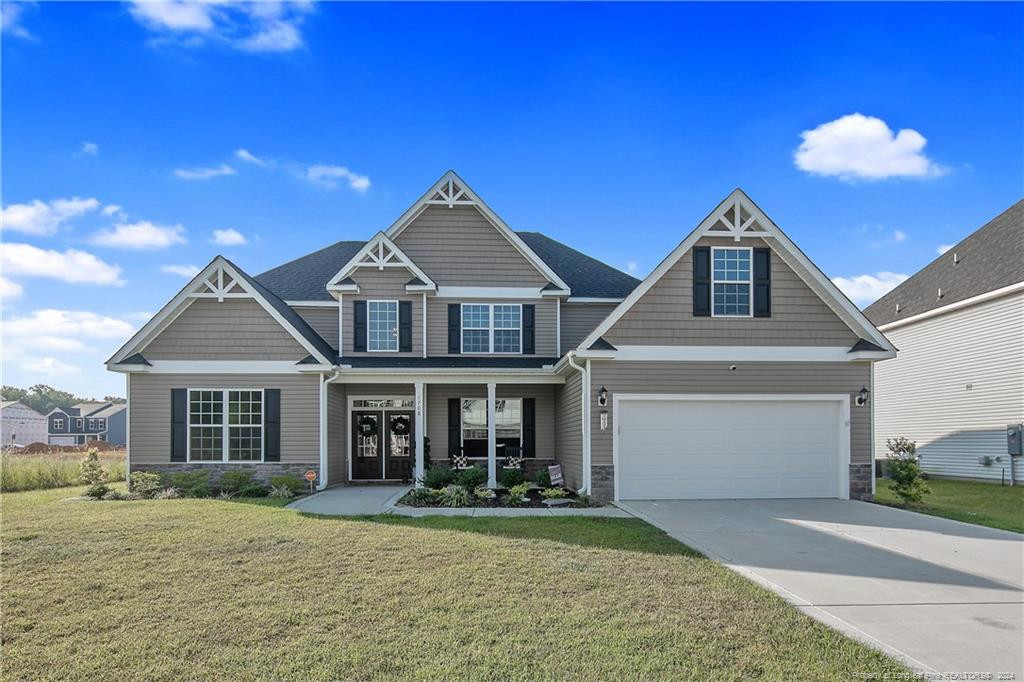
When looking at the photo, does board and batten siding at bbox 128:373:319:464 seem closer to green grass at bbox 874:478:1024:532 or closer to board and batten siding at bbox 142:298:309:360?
board and batten siding at bbox 142:298:309:360

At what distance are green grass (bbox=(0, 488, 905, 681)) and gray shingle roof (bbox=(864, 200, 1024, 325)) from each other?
16616mm

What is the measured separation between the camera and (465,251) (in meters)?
19.2

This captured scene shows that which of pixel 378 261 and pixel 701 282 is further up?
pixel 378 261

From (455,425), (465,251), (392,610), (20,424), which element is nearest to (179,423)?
(455,425)

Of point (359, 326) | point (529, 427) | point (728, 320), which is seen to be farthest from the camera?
point (529, 427)

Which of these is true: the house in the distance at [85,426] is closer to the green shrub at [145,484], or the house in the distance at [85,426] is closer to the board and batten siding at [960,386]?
the green shrub at [145,484]

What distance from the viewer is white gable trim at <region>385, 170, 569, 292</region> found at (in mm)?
19016

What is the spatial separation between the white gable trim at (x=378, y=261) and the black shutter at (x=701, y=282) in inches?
283

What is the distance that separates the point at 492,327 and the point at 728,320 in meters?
6.93

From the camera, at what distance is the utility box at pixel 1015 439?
18281 millimetres

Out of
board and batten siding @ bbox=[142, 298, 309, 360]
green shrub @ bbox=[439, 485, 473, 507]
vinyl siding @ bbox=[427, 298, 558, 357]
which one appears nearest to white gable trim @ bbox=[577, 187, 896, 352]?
green shrub @ bbox=[439, 485, 473, 507]

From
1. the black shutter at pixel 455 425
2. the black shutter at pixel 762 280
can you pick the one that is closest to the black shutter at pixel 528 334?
the black shutter at pixel 455 425

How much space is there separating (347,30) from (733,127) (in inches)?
373

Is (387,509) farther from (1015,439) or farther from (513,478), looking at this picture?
(1015,439)
